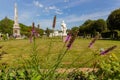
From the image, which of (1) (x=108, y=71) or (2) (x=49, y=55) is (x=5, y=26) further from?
(2) (x=49, y=55)

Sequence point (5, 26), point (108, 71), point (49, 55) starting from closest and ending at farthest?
point (49, 55), point (108, 71), point (5, 26)

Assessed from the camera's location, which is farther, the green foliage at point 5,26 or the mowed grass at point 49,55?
the green foliage at point 5,26

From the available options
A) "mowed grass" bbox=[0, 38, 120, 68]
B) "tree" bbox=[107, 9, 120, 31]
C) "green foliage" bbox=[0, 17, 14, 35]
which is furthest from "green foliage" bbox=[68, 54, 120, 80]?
"green foliage" bbox=[0, 17, 14, 35]

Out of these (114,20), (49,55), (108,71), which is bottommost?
(108,71)

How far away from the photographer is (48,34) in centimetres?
415

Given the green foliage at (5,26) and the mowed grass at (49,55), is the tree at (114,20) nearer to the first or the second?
the green foliage at (5,26)

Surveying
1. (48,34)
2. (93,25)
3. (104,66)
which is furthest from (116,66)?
(93,25)

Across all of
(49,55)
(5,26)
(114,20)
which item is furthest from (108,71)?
(5,26)

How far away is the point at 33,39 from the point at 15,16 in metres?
77.9

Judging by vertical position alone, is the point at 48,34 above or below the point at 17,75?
above

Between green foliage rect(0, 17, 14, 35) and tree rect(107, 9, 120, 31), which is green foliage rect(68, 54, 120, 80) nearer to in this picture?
tree rect(107, 9, 120, 31)

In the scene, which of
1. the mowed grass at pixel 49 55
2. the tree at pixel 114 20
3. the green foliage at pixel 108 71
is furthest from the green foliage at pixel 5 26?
the green foliage at pixel 108 71

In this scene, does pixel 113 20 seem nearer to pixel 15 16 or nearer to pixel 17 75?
pixel 15 16

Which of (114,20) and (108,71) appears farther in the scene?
(114,20)
